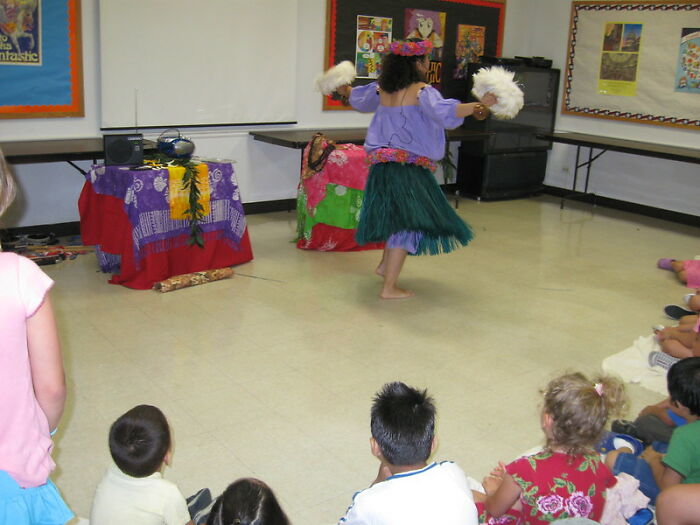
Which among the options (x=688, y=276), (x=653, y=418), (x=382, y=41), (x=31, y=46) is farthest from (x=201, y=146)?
(x=653, y=418)

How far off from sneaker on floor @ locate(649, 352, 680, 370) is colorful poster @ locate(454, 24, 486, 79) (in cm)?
453

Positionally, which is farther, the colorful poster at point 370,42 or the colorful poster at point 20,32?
the colorful poster at point 370,42

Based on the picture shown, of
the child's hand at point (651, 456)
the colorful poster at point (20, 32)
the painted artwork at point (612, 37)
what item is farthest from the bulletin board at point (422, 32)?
the child's hand at point (651, 456)

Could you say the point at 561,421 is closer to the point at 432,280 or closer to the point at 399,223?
the point at 399,223

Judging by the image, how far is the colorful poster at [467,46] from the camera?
753cm

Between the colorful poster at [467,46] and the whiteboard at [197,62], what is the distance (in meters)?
1.95

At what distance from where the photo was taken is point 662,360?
3.69 metres

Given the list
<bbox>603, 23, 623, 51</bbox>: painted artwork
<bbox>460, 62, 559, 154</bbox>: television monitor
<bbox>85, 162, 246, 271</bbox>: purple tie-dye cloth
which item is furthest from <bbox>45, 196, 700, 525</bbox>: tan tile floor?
<bbox>603, 23, 623, 51</bbox>: painted artwork

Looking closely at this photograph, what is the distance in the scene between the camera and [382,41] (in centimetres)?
693

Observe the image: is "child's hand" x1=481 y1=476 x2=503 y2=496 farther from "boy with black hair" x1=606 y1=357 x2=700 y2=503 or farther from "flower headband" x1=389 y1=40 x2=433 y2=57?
"flower headband" x1=389 y1=40 x2=433 y2=57

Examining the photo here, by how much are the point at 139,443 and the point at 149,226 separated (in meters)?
2.86

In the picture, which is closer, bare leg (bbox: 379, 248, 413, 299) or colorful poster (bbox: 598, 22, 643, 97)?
bare leg (bbox: 379, 248, 413, 299)

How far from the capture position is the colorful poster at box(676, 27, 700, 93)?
666 cm

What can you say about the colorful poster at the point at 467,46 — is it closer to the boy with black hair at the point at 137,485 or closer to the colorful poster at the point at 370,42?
the colorful poster at the point at 370,42
